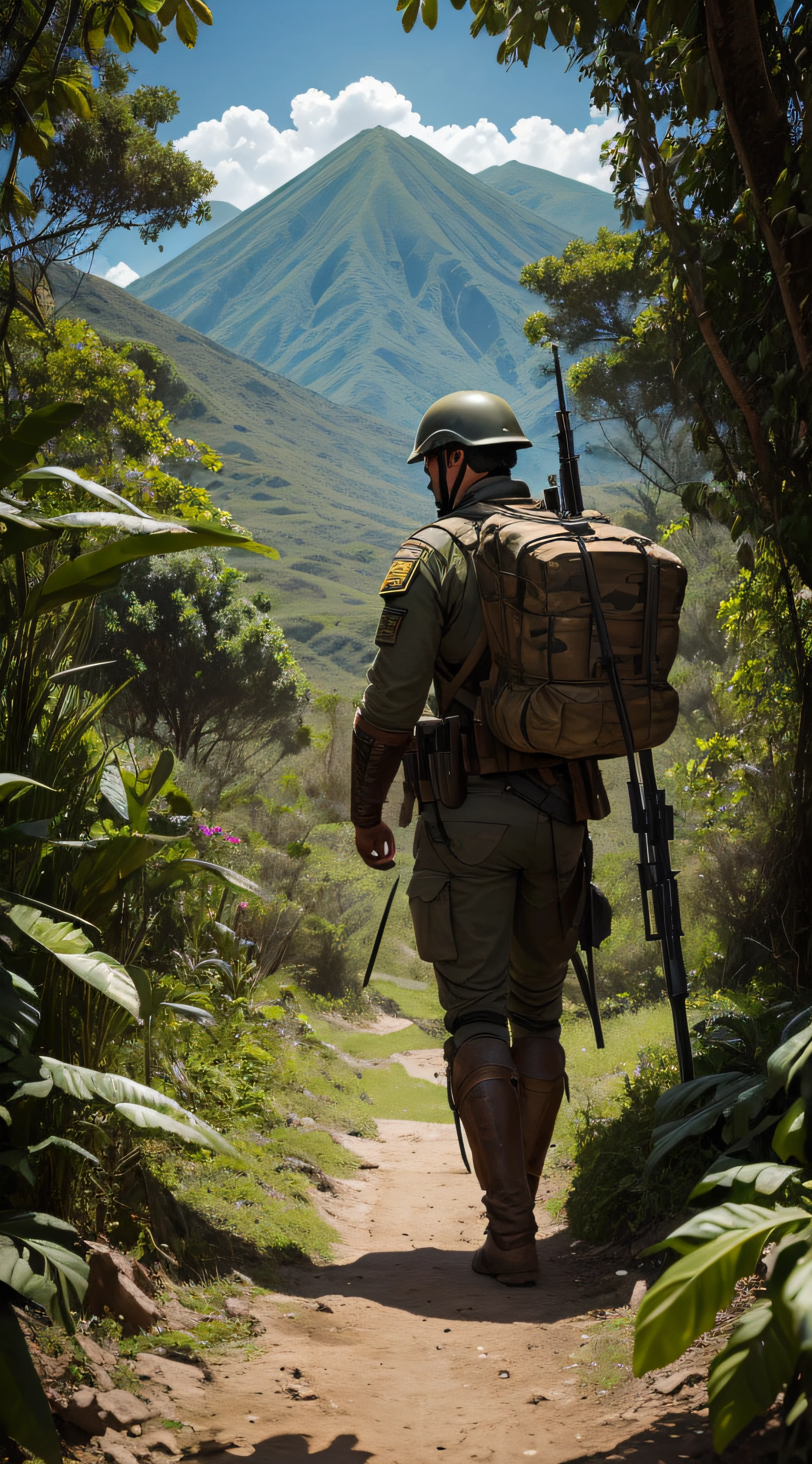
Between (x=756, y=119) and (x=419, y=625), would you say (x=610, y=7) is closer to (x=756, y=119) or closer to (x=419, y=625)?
(x=756, y=119)

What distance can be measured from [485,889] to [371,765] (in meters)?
0.62

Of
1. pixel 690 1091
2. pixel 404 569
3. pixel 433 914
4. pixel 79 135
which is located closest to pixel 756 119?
pixel 404 569

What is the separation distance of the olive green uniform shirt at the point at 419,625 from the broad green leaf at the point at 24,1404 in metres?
2.28

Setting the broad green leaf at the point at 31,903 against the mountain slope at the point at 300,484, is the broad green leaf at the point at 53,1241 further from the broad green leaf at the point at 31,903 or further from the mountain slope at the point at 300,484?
the mountain slope at the point at 300,484

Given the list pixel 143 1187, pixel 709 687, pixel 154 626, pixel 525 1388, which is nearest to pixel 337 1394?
pixel 525 1388

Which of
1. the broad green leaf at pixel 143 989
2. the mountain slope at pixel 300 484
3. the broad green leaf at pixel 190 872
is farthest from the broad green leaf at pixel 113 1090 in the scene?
the mountain slope at pixel 300 484

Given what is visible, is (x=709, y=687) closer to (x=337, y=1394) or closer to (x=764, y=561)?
(x=764, y=561)

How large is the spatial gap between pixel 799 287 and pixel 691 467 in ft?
53.0

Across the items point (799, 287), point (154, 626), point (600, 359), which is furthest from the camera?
point (600, 359)

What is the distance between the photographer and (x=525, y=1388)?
2408 millimetres

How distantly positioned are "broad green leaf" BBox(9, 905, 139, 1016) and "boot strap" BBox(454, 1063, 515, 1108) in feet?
5.19

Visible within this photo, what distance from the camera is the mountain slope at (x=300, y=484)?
68812 millimetres

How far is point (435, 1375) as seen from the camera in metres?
2.54

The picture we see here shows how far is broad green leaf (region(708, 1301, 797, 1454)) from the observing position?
122 centimetres
